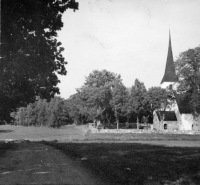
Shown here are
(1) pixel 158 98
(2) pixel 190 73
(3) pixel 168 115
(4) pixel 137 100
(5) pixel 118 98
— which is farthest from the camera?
(3) pixel 168 115

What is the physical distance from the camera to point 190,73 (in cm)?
5684

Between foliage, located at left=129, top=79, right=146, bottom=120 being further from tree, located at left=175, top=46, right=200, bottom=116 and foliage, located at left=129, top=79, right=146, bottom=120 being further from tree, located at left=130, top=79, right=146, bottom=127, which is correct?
tree, located at left=175, top=46, right=200, bottom=116

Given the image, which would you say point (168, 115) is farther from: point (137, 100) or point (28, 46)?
point (28, 46)

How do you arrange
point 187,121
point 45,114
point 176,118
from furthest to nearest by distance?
point 45,114
point 176,118
point 187,121

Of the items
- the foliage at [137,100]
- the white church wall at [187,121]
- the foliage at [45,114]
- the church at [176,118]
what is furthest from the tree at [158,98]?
the foliage at [45,114]

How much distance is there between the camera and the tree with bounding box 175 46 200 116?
55844 millimetres

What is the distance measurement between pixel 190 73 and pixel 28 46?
49.6 m

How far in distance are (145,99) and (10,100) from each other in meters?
51.6

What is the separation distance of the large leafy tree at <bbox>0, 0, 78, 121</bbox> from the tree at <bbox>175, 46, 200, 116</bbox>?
4380cm

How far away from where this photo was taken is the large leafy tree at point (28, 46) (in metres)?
10.6

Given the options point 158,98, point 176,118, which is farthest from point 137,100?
point 176,118

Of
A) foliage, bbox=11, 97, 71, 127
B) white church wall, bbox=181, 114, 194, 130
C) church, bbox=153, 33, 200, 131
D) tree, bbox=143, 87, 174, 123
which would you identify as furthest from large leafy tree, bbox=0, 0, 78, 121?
foliage, bbox=11, 97, 71, 127

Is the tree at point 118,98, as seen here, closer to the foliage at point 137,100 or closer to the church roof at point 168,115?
the foliage at point 137,100

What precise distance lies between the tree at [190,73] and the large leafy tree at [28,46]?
43.8 metres
